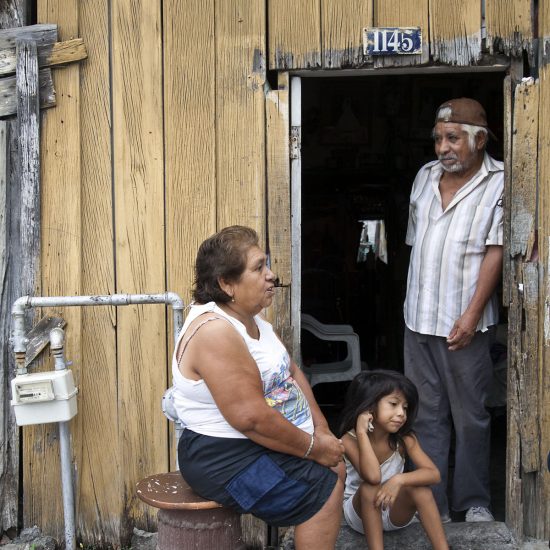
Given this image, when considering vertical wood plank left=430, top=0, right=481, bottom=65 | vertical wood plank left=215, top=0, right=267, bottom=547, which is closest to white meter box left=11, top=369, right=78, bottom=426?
vertical wood plank left=215, top=0, right=267, bottom=547

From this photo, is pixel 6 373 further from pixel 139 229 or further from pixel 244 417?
pixel 244 417

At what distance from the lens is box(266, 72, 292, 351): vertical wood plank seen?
395cm

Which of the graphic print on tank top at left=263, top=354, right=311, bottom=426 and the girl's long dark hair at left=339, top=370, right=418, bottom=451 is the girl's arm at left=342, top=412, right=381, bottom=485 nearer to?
the girl's long dark hair at left=339, top=370, right=418, bottom=451

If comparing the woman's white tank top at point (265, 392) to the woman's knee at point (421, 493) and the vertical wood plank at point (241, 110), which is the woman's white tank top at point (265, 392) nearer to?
the woman's knee at point (421, 493)

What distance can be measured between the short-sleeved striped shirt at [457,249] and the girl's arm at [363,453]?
79 centimetres

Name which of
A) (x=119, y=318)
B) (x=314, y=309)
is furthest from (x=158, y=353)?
(x=314, y=309)

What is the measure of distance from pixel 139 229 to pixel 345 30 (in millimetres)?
1378

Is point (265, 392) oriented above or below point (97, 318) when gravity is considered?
below

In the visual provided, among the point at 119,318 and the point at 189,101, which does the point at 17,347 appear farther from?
the point at 189,101

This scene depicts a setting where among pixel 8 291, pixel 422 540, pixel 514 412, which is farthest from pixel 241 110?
pixel 422 540

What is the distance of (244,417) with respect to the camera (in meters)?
3.00

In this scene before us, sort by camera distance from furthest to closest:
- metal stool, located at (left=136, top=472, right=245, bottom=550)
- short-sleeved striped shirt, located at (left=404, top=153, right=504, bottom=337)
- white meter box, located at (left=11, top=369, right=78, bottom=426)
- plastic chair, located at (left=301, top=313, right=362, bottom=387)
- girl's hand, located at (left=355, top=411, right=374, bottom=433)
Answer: plastic chair, located at (left=301, top=313, right=362, bottom=387)
short-sleeved striped shirt, located at (left=404, top=153, right=504, bottom=337)
white meter box, located at (left=11, top=369, right=78, bottom=426)
girl's hand, located at (left=355, top=411, right=374, bottom=433)
metal stool, located at (left=136, top=472, right=245, bottom=550)

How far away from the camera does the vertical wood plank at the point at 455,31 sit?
3.87 meters

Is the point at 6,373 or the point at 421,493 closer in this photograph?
the point at 421,493
